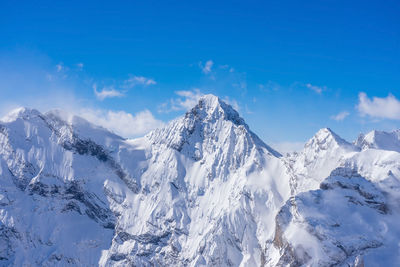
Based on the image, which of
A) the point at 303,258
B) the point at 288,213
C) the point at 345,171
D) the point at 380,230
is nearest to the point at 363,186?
the point at 345,171

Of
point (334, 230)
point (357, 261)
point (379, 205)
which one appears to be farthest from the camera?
point (379, 205)

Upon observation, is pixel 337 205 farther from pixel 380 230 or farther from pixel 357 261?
pixel 357 261

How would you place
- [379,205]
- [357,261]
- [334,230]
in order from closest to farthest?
[357,261] < [334,230] < [379,205]

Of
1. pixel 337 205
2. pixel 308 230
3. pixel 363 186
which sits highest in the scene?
pixel 363 186

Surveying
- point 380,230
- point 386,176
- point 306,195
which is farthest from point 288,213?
point 386,176

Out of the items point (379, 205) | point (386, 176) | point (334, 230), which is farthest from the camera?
point (386, 176)

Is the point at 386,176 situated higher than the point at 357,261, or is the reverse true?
the point at 386,176

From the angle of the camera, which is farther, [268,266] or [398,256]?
[268,266]

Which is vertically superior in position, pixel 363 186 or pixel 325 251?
pixel 363 186

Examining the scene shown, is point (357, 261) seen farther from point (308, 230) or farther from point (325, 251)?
point (308, 230)
